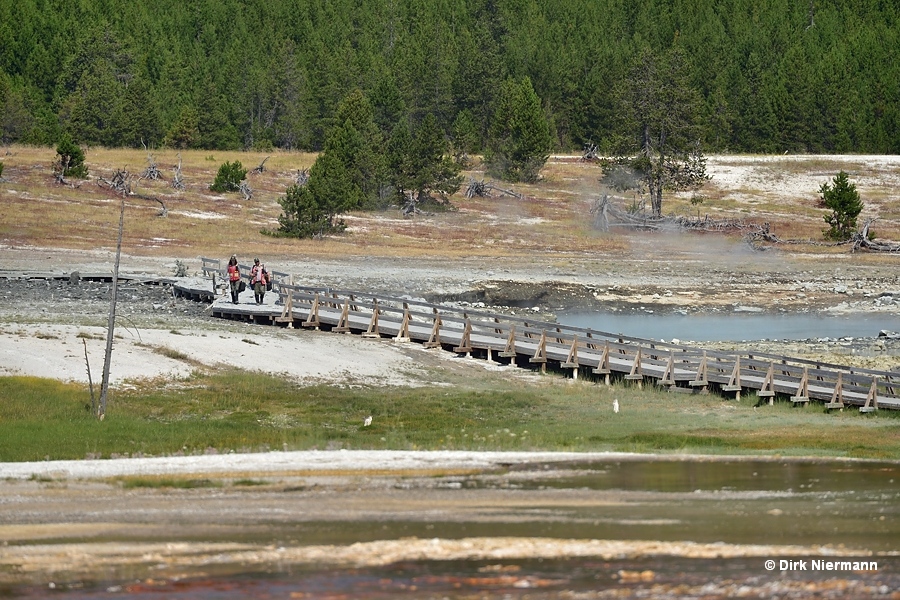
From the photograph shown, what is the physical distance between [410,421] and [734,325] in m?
22.8

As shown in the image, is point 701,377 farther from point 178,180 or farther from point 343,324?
point 178,180

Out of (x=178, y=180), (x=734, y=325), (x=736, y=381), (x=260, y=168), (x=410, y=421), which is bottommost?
(x=734, y=325)

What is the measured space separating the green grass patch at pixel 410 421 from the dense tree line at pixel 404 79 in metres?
63.0

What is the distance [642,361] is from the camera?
34688 millimetres

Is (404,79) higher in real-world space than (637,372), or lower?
higher

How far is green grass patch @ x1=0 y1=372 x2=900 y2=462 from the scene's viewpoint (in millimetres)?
25141

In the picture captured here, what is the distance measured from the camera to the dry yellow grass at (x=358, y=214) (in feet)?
215

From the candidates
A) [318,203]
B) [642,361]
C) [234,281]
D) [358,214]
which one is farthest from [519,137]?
[642,361]

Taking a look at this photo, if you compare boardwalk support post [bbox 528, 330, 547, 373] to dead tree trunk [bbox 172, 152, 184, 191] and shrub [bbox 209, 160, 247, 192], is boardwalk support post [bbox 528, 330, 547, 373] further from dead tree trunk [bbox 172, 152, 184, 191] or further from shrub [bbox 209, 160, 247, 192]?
dead tree trunk [bbox 172, 152, 184, 191]

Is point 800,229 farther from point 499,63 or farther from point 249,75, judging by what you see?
point 249,75

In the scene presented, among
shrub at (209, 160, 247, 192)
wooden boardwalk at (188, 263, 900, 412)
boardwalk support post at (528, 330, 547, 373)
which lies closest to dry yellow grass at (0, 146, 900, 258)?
shrub at (209, 160, 247, 192)

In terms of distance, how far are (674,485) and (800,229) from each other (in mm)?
60147

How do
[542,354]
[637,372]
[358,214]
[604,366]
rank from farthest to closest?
[358,214] → [542,354] → [604,366] → [637,372]

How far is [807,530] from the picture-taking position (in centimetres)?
1836
